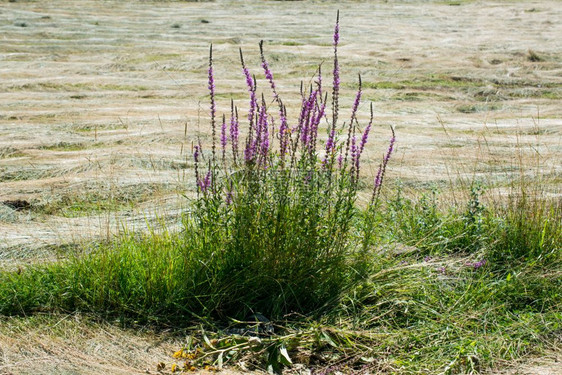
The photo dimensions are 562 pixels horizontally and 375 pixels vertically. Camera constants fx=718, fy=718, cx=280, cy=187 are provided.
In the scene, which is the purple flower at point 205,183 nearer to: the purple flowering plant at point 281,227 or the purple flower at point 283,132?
the purple flowering plant at point 281,227

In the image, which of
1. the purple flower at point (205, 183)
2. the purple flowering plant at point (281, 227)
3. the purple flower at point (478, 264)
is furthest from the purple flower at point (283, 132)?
the purple flower at point (478, 264)

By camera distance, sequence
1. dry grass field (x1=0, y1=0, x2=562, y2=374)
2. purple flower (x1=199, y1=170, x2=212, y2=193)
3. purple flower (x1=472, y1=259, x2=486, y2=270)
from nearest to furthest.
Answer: purple flower (x1=199, y1=170, x2=212, y2=193), purple flower (x1=472, y1=259, x2=486, y2=270), dry grass field (x1=0, y1=0, x2=562, y2=374)

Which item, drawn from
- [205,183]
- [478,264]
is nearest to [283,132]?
[205,183]

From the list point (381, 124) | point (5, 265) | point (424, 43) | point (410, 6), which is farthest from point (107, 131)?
point (410, 6)

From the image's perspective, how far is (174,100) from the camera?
9.82 meters

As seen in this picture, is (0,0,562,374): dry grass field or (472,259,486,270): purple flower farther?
(0,0,562,374): dry grass field

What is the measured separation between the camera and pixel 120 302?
154 inches

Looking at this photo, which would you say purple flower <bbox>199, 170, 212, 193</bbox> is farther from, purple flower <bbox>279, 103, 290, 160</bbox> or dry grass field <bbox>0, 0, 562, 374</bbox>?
dry grass field <bbox>0, 0, 562, 374</bbox>

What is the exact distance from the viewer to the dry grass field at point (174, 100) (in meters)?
→ 4.82

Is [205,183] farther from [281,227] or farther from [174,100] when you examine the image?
[174,100]

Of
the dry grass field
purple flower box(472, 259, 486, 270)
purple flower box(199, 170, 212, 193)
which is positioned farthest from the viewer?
the dry grass field

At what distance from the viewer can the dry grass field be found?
15.8 feet

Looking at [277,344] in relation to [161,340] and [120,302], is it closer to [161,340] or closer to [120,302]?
[161,340]

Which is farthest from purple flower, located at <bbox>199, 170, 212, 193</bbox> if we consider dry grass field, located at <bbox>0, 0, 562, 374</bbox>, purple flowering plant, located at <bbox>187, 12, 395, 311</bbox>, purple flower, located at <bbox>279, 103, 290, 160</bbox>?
dry grass field, located at <bbox>0, 0, 562, 374</bbox>
